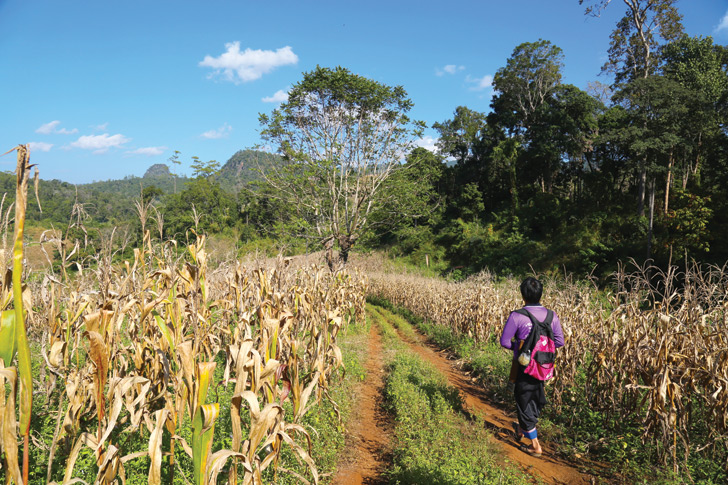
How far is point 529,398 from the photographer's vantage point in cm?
456

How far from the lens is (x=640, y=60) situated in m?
22.4

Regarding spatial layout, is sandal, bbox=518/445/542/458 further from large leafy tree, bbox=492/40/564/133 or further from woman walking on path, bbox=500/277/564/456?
large leafy tree, bbox=492/40/564/133

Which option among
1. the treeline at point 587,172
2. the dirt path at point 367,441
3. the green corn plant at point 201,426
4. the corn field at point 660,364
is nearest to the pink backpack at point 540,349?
the corn field at point 660,364

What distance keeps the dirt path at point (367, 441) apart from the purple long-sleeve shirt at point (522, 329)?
Result: 2128 millimetres

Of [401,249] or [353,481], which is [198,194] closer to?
[401,249]

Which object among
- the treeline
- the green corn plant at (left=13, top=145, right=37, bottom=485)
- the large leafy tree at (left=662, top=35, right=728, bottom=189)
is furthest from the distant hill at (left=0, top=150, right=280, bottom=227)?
the large leafy tree at (left=662, top=35, right=728, bottom=189)

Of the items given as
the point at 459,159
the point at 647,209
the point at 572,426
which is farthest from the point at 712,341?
the point at 459,159

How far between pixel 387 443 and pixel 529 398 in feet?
6.45

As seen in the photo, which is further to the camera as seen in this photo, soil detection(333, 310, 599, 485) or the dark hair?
the dark hair

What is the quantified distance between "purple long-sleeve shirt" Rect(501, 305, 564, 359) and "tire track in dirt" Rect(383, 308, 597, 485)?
1244 mm

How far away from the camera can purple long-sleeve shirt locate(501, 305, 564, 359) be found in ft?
14.8

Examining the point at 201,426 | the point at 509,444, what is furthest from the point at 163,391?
the point at 509,444

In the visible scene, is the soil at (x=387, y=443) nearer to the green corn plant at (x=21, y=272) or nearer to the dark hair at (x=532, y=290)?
the dark hair at (x=532, y=290)

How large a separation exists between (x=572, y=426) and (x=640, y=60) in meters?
26.4
